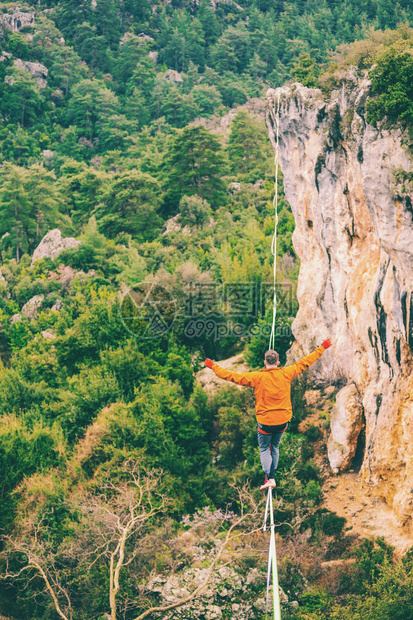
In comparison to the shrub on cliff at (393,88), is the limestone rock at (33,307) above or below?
below

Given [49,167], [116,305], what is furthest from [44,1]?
[116,305]

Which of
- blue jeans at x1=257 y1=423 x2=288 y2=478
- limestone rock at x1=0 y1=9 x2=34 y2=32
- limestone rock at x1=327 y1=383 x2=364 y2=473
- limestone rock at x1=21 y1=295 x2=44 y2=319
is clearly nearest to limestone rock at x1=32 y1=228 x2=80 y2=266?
limestone rock at x1=21 y1=295 x2=44 y2=319

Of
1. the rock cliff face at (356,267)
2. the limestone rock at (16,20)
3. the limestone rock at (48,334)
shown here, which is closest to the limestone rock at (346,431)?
the rock cliff face at (356,267)

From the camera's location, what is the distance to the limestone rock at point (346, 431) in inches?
699

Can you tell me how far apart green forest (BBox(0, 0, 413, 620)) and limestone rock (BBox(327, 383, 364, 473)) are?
0.87m

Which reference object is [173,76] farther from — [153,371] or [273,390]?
[273,390]

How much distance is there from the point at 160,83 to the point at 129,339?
147ft

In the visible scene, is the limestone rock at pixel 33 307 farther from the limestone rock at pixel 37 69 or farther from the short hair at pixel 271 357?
the limestone rock at pixel 37 69

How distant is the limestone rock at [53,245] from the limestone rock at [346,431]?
23785 millimetres

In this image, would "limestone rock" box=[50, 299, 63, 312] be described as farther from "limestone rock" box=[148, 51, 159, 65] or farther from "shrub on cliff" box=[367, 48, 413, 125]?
"limestone rock" box=[148, 51, 159, 65]

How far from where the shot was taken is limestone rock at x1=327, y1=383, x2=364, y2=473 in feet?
58.3

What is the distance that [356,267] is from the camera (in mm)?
17266

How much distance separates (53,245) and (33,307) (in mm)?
5357

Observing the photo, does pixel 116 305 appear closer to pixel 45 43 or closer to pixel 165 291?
pixel 165 291
